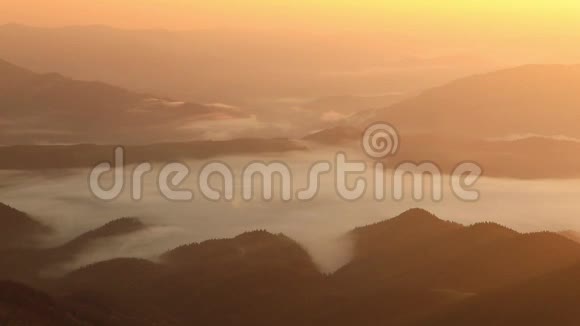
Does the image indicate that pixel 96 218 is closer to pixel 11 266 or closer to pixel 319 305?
pixel 11 266

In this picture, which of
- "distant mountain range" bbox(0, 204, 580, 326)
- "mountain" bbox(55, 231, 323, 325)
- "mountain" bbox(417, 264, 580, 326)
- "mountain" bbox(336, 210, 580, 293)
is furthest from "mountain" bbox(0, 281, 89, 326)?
"mountain" bbox(336, 210, 580, 293)

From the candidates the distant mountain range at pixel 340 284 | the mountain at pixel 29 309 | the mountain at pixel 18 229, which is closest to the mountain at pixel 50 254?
the distant mountain range at pixel 340 284

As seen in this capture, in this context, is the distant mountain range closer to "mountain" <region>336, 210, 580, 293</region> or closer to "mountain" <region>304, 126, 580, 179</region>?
"mountain" <region>336, 210, 580, 293</region>

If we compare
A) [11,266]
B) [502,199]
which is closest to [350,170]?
[502,199]

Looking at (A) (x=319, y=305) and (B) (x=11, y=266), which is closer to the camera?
(A) (x=319, y=305)

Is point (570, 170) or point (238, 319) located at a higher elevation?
point (570, 170)

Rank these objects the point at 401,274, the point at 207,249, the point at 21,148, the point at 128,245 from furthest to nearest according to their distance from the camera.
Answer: the point at 21,148 < the point at 128,245 < the point at 207,249 < the point at 401,274

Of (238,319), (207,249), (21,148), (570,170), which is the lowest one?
(238,319)

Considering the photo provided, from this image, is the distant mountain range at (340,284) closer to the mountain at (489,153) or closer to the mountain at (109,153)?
the mountain at (109,153)
